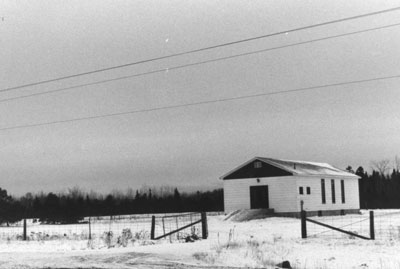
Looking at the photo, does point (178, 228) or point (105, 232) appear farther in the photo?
point (178, 228)

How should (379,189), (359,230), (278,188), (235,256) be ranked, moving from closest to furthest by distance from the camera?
(235,256) → (359,230) → (278,188) → (379,189)

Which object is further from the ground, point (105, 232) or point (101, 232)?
point (105, 232)

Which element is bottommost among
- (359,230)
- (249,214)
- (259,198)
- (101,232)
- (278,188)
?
(101,232)

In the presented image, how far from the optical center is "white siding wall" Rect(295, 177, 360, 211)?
144 ft

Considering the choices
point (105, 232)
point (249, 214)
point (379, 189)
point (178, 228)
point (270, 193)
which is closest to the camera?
point (105, 232)

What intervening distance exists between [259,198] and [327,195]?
7.53m

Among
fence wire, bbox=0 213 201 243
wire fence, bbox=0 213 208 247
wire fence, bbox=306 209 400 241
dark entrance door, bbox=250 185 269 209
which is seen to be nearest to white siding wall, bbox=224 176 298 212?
dark entrance door, bbox=250 185 269 209

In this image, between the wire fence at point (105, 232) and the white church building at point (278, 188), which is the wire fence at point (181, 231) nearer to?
the wire fence at point (105, 232)

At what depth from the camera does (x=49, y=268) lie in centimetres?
1378

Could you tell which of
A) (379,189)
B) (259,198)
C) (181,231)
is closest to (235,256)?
(181,231)

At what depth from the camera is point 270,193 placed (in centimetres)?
4356

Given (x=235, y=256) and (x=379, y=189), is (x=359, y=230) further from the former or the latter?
(x=379, y=189)

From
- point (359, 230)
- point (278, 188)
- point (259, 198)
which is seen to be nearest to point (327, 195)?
point (278, 188)

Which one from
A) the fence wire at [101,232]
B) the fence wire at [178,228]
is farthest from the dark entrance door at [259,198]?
the fence wire at [178,228]
